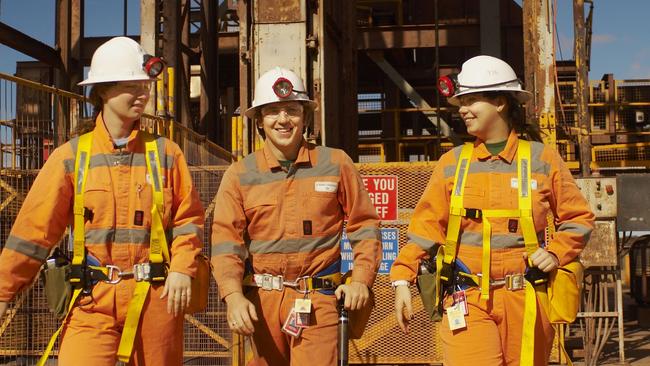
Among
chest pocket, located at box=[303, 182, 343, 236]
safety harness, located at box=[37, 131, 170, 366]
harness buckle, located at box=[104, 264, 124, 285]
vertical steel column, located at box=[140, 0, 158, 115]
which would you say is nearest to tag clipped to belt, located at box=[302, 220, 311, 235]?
chest pocket, located at box=[303, 182, 343, 236]

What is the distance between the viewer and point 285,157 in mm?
4312

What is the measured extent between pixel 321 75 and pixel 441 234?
4.86m

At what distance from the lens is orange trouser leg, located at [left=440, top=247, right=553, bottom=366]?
3.95 m

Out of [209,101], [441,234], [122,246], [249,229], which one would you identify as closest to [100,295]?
[122,246]

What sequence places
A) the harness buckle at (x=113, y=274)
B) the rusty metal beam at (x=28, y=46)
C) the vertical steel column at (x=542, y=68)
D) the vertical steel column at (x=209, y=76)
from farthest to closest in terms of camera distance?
the vertical steel column at (x=209, y=76) → the rusty metal beam at (x=28, y=46) → the vertical steel column at (x=542, y=68) → the harness buckle at (x=113, y=274)

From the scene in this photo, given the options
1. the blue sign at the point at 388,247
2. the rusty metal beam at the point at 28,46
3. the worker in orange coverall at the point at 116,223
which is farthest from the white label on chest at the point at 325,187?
the rusty metal beam at the point at 28,46

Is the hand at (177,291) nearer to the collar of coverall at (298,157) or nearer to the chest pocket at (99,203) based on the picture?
the chest pocket at (99,203)

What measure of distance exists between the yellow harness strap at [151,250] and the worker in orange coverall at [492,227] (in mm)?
1214

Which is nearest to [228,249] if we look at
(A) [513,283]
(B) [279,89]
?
(B) [279,89]

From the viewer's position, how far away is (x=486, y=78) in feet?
14.1

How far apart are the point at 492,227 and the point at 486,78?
31.2 inches

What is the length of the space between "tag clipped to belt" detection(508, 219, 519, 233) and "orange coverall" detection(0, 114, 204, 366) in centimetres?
154

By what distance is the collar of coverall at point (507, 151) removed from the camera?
424 centimetres

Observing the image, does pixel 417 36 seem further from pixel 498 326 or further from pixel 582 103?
pixel 498 326
